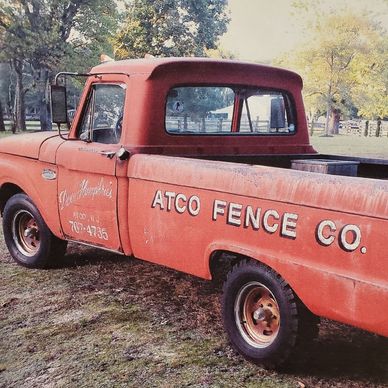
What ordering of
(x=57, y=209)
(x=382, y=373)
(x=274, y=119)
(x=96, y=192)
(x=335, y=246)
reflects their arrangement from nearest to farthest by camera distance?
(x=335, y=246) → (x=382, y=373) → (x=96, y=192) → (x=57, y=209) → (x=274, y=119)

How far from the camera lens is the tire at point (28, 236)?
5.29m

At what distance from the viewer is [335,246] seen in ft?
9.41

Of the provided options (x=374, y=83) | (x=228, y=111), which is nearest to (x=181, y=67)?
(x=228, y=111)

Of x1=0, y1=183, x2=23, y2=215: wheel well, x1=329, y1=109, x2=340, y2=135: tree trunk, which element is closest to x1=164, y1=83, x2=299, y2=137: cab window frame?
x1=0, y1=183, x2=23, y2=215: wheel well

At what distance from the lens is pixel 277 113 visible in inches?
212

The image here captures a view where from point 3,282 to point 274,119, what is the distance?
9.63 ft

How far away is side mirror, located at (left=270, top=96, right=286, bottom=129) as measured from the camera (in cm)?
536

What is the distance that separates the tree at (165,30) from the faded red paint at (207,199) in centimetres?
3463

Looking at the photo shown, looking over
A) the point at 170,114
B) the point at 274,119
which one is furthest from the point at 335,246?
the point at 274,119

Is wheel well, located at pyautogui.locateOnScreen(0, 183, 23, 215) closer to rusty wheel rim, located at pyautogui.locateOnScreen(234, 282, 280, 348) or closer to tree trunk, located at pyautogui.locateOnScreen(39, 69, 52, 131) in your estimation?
rusty wheel rim, located at pyautogui.locateOnScreen(234, 282, 280, 348)

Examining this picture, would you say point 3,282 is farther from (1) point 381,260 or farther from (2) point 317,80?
(2) point 317,80

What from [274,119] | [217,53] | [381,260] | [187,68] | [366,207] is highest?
[217,53]

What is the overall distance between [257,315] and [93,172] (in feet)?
5.97

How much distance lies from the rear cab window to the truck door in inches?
19.3
